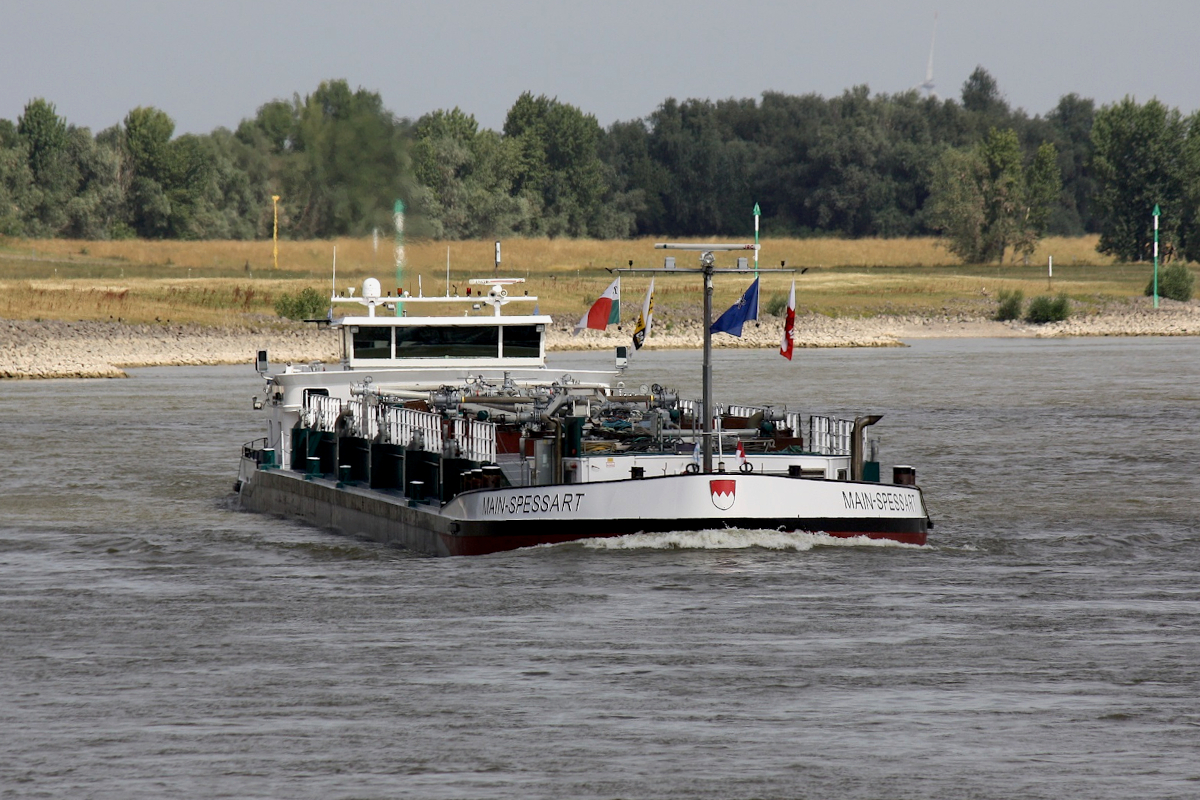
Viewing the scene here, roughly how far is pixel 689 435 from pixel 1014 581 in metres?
5.54

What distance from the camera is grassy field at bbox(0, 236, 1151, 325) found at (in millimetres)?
94375

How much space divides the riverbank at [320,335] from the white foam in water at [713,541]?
5338cm

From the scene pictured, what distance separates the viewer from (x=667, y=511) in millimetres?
24062

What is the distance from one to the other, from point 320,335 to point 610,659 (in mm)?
77776

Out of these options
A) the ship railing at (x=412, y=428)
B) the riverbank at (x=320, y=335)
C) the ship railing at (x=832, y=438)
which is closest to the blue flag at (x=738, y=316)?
the ship railing at (x=832, y=438)

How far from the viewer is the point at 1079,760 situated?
599 inches

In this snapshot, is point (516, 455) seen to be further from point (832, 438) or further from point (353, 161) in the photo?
point (353, 161)

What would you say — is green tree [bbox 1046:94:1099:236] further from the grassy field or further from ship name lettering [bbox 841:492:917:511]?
ship name lettering [bbox 841:492:917:511]

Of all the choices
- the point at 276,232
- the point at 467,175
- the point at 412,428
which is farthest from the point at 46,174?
the point at 412,428

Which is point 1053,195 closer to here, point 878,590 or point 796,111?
point 796,111

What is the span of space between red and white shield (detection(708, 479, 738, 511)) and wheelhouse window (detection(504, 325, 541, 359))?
40.2ft

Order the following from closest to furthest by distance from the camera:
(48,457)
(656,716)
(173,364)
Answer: (656,716) → (48,457) → (173,364)

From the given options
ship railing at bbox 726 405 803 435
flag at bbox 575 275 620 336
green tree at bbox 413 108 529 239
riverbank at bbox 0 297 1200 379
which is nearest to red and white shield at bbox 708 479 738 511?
flag at bbox 575 275 620 336

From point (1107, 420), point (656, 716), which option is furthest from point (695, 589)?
point (1107, 420)
